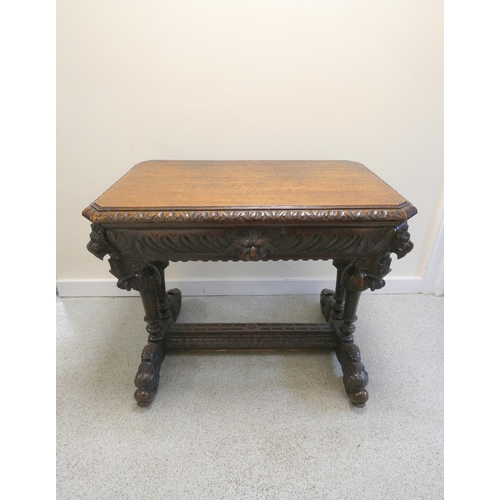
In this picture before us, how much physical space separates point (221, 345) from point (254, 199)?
0.66 m

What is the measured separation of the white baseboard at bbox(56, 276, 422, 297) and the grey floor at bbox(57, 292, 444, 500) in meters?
0.19

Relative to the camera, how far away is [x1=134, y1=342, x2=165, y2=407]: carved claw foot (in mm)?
1013

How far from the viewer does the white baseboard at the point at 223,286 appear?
5.05ft

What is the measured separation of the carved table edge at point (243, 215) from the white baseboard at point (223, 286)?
81 cm

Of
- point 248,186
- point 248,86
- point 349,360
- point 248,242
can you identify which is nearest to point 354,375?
point 349,360

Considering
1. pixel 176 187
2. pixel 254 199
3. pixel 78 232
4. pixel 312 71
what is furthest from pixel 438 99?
pixel 78 232

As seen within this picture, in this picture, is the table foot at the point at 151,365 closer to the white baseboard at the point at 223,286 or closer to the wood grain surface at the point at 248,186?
the white baseboard at the point at 223,286

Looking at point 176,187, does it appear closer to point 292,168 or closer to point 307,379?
point 292,168

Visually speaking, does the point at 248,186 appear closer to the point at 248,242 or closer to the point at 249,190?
the point at 249,190

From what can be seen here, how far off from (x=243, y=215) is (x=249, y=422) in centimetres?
68

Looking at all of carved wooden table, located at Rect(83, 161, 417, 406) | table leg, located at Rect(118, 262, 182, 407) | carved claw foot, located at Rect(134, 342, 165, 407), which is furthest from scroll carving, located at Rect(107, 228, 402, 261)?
carved claw foot, located at Rect(134, 342, 165, 407)

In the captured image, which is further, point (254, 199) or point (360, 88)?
point (360, 88)

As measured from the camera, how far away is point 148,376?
40.4 inches

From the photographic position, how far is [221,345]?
3.97ft
